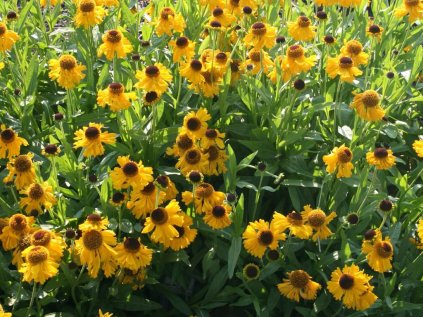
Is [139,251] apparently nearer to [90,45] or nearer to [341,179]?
[341,179]

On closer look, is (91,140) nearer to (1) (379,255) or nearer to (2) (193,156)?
(2) (193,156)

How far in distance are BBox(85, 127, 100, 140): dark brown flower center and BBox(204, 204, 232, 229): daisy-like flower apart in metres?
0.49

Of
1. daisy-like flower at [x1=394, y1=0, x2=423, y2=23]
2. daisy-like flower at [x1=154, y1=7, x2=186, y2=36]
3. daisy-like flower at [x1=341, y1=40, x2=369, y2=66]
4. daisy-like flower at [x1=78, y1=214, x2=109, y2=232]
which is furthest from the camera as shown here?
Result: daisy-like flower at [x1=394, y1=0, x2=423, y2=23]

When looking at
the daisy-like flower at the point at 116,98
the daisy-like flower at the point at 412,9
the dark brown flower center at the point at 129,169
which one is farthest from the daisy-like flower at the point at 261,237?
the daisy-like flower at the point at 412,9

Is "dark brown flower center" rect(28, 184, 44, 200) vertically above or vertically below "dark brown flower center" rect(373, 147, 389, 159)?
below

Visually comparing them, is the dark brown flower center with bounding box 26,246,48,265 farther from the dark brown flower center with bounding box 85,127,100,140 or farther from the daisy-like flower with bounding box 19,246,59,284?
the dark brown flower center with bounding box 85,127,100,140

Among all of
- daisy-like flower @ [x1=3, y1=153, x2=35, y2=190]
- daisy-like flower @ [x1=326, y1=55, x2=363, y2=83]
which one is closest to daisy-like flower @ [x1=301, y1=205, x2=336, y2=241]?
daisy-like flower @ [x1=326, y1=55, x2=363, y2=83]

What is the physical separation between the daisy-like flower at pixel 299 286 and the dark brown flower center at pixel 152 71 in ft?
2.86

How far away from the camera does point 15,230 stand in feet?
6.75

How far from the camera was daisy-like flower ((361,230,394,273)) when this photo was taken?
2096mm

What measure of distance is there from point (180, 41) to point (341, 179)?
0.86 m

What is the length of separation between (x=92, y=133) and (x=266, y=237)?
708 mm

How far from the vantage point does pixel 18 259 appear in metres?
2.09

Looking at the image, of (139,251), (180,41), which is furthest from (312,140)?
(139,251)
